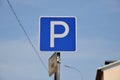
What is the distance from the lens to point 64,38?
768 centimetres

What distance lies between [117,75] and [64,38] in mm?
25267

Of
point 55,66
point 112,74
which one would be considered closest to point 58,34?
point 55,66

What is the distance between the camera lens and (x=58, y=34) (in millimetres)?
7645

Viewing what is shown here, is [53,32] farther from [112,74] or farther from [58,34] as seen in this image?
[112,74]

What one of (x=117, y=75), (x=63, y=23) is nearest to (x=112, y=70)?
(x=117, y=75)

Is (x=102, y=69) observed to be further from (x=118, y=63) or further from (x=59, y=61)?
(x=59, y=61)

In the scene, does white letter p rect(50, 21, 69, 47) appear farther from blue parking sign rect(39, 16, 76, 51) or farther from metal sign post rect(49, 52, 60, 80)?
metal sign post rect(49, 52, 60, 80)

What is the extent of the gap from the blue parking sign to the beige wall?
962 inches

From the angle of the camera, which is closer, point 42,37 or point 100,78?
point 42,37

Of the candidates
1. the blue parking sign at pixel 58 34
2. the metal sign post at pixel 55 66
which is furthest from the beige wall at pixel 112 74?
the blue parking sign at pixel 58 34

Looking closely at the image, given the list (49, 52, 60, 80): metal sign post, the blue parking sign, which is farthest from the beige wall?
→ the blue parking sign

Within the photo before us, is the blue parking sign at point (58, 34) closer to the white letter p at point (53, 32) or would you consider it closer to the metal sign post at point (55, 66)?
the white letter p at point (53, 32)

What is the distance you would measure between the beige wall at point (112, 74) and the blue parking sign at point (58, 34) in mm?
24427

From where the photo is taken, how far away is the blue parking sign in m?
7.63
